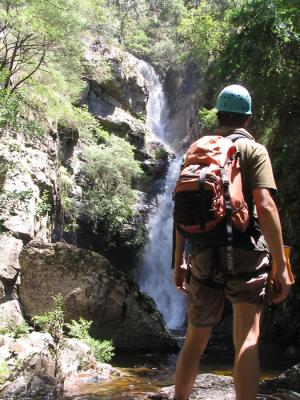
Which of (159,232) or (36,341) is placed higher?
(159,232)

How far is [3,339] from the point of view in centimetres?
650

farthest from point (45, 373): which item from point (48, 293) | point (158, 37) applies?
point (158, 37)

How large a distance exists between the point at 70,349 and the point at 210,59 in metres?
23.5

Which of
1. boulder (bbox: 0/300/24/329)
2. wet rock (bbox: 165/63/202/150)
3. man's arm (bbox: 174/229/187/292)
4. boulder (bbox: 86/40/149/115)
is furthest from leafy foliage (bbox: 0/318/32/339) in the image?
wet rock (bbox: 165/63/202/150)

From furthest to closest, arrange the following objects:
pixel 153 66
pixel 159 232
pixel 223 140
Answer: pixel 153 66 < pixel 159 232 < pixel 223 140


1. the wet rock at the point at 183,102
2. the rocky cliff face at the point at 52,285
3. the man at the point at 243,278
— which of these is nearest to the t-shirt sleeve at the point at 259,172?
the man at the point at 243,278

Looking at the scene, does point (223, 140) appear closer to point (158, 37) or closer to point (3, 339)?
point (3, 339)

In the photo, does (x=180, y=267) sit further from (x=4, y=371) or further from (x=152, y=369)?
(x=152, y=369)

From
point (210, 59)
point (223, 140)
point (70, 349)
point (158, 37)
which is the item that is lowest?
point (70, 349)

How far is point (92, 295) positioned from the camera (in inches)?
359

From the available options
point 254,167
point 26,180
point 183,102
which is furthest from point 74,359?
point 183,102

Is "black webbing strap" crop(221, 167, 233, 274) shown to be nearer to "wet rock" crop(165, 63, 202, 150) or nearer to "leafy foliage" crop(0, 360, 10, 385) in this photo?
"leafy foliage" crop(0, 360, 10, 385)

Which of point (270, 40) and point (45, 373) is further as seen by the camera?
point (270, 40)

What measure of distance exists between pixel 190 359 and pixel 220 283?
520mm
